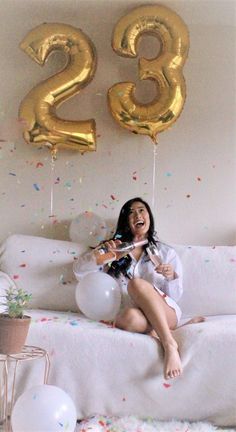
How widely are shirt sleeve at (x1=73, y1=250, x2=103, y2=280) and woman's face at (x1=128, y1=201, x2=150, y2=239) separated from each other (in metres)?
0.23

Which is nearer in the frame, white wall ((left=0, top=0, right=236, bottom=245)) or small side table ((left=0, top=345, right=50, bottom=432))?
small side table ((left=0, top=345, right=50, bottom=432))

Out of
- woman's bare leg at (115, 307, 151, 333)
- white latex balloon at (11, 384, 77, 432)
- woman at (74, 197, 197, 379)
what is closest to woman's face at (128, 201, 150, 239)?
woman at (74, 197, 197, 379)

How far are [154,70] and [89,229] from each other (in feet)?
2.64

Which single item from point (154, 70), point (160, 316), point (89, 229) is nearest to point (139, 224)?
point (89, 229)

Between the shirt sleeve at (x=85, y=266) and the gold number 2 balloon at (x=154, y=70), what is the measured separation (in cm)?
68

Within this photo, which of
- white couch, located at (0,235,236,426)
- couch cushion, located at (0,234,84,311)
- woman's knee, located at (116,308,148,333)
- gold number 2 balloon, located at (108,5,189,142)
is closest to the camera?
white couch, located at (0,235,236,426)

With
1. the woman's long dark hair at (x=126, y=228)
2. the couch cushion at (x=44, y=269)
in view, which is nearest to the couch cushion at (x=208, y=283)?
the woman's long dark hair at (x=126, y=228)

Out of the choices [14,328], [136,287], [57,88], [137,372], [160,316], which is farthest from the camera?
[57,88]

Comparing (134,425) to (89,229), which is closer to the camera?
(134,425)

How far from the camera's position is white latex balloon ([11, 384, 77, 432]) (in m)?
1.81

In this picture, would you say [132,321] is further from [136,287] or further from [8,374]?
[8,374]

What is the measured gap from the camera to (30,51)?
281 cm

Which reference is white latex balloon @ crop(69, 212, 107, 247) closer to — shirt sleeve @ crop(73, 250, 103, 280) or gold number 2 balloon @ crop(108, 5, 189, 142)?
shirt sleeve @ crop(73, 250, 103, 280)

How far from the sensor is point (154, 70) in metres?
2.76
